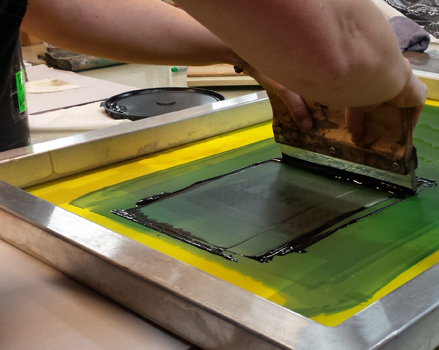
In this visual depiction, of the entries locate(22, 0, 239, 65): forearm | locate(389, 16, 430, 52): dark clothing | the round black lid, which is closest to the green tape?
locate(22, 0, 239, 65): forearm

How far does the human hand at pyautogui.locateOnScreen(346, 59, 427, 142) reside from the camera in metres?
0.74

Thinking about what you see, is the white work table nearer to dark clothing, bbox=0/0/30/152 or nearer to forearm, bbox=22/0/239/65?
dark clothing, bbox=0/0/30/152

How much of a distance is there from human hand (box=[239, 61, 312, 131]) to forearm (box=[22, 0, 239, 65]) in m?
0.10

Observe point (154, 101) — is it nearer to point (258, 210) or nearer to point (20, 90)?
point (20, 90)

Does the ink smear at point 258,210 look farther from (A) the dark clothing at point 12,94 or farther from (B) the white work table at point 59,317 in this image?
(A) the dark clothing at point 12,94

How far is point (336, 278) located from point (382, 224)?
0.21 metres

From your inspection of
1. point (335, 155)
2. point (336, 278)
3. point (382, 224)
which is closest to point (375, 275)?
point (336, 278)

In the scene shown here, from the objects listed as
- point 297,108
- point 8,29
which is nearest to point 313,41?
point 297,108

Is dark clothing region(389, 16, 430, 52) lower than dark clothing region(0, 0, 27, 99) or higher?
lower

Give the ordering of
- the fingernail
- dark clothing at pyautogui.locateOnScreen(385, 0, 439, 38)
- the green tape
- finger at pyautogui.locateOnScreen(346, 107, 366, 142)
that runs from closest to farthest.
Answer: finger at pyautogui.locateOnScreen(346, 107, 366, 142) < the fingernail < the green tape < dark clothing at pyautogui.locateOnScreen(385, 0, 439, 38)

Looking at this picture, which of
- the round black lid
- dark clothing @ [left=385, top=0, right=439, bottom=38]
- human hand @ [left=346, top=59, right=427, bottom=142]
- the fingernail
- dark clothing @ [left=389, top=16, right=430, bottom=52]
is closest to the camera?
human hand @ [left=346, top=59, right=427, bottom=142]

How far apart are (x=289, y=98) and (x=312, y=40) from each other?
0.54 metres

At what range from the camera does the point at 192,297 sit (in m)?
0.56

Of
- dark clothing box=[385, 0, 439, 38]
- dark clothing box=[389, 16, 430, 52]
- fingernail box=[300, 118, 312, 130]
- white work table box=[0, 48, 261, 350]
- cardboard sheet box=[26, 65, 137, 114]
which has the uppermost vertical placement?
dark clothing box=[385, 0, 439, 38]
